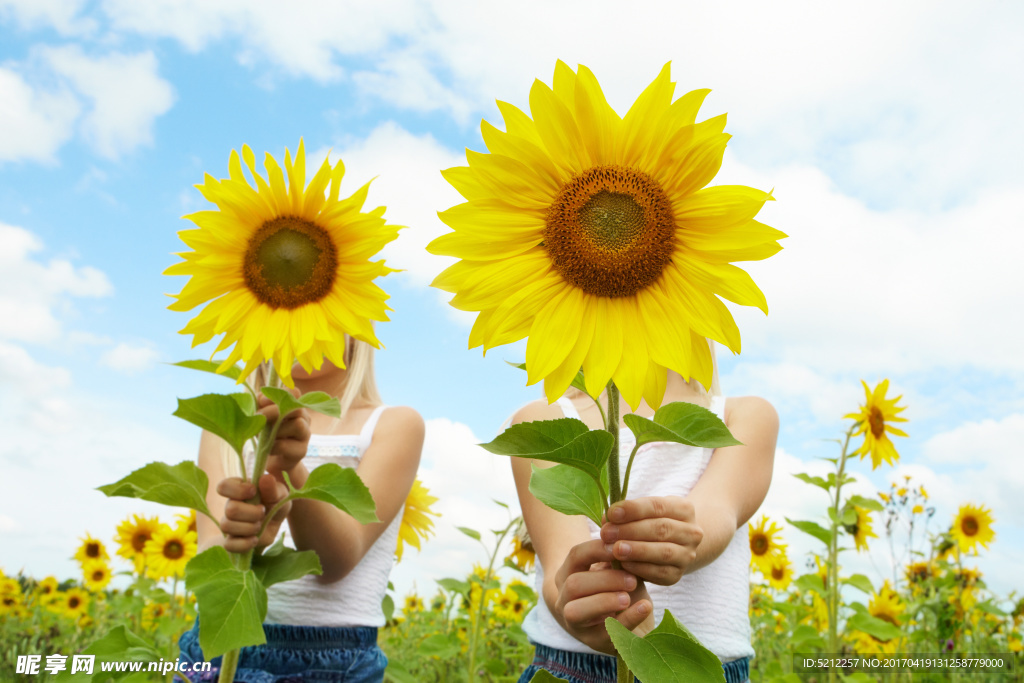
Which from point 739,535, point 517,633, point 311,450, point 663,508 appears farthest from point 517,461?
point 517,633

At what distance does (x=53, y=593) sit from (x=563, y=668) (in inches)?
223

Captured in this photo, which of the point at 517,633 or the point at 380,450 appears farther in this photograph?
the point at 517,633

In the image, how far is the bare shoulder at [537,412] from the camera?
189 cm

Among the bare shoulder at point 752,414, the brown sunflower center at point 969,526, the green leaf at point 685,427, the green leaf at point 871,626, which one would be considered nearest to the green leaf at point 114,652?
the green leaf at point 685,427

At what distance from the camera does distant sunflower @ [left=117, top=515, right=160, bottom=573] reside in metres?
4.52

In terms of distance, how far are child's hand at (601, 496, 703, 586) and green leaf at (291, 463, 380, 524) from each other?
0.69 metres

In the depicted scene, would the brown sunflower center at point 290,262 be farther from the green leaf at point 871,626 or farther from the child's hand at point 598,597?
the green leaf at point 871,626

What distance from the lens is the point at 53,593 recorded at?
5922mm

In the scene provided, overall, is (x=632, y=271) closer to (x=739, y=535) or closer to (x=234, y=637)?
(x=234, y=637)

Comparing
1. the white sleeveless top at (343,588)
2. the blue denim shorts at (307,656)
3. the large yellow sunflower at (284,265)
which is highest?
the large yellow sunflower at (284,265)

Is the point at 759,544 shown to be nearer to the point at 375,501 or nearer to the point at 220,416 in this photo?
the point at 375,501

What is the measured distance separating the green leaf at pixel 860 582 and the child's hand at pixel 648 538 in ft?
8.63

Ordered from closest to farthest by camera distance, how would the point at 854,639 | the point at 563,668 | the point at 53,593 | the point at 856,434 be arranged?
the point at 563,668, the point at 856,434, the point at 854,639, the point at 53,593

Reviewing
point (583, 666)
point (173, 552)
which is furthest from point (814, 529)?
point (173, 552)
